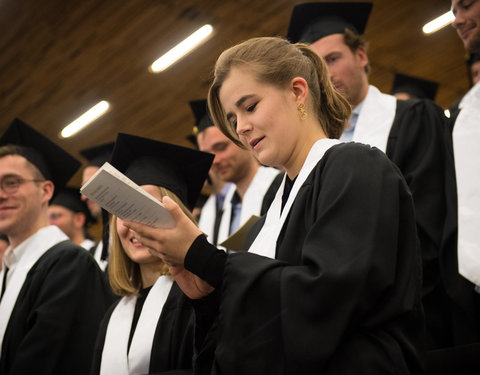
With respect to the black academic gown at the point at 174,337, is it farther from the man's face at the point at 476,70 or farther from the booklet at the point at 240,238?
the man's face at the point at 476,70

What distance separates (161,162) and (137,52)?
5150 millimetres

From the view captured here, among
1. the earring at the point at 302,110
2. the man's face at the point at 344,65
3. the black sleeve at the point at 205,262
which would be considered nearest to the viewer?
the black sleeve at the point at 205,262

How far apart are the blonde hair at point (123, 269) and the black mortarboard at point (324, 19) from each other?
1967mm

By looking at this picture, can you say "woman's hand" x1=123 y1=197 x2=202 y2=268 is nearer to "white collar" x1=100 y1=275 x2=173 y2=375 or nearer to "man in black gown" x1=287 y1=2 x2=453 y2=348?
"white collar" x1=100 y1=275 x2=173 y2=375

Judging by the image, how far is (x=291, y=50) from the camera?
89.6 inches

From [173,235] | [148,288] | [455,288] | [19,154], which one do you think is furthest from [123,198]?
[19,154]

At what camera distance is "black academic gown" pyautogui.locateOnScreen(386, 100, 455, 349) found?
8.93 ft

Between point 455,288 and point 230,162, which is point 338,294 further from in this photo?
point 230,162

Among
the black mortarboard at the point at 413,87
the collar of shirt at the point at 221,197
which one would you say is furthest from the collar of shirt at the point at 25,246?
the black mortarboard at the point at 413,87

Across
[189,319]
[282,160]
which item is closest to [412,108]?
[282,160]

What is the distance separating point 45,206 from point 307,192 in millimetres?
3110

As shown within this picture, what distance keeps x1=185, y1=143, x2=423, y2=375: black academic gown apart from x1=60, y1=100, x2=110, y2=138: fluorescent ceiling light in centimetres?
806

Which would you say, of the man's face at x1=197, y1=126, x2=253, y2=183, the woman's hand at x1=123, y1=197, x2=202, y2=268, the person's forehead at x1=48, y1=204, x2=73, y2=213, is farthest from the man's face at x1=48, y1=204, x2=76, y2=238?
the woman's hand at x1=123, y1=197, x2=202, y2=268

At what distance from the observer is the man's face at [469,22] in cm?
317
